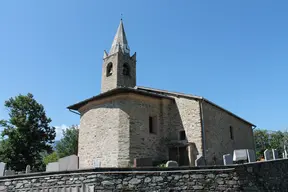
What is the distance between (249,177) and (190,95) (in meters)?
8.71

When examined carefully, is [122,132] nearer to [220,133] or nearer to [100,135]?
[100,135]

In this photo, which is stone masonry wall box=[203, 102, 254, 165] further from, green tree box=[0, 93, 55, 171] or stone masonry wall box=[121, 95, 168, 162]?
green tree box=[0, 93, 55, 171]

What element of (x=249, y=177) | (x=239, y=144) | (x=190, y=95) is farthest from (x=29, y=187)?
(x=239, y=144)

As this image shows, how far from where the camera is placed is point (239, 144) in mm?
21531

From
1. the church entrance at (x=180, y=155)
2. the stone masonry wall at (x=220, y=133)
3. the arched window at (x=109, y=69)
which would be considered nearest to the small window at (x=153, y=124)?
the church entrance at (x=180, y=155)

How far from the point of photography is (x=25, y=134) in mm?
22875

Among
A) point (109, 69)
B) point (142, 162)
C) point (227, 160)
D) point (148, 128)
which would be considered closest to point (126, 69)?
point (109, 69)

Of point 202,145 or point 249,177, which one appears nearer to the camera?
point 249,177

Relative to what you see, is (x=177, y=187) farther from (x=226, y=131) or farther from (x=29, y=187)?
(x=226, y=131)

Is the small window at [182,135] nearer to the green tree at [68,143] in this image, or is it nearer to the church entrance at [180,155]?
the church entrance at [180,155]

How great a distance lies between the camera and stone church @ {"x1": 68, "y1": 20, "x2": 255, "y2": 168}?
608 inches

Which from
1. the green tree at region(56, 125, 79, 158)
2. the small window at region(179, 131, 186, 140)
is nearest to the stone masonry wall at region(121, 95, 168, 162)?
the small window at region(179, 131, 186, 140)

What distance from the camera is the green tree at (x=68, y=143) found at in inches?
1412

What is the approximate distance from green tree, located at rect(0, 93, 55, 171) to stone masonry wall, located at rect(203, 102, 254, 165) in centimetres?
1540
